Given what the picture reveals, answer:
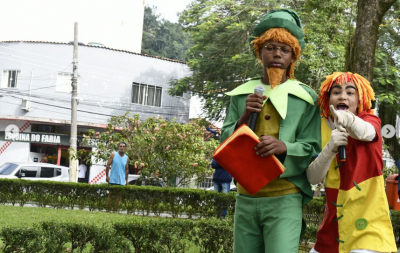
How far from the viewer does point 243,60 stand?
19062 mm

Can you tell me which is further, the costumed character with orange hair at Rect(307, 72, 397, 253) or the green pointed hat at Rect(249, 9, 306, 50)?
the green pointed hat at Rect(249, 9, 306, 50)

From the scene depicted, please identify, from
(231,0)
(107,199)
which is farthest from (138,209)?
(231,0)

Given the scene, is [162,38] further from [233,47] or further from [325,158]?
[325,158]

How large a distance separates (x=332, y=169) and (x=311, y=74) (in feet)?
40.0

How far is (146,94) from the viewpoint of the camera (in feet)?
105

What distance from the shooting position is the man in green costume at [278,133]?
3520 mm

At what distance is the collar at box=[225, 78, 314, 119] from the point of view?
367cm

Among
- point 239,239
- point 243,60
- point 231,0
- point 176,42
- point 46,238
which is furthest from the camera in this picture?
point 176,42

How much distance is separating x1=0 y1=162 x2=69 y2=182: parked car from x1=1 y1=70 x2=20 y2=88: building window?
28.4ft

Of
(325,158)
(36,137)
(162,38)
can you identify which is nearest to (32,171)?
(36,137)

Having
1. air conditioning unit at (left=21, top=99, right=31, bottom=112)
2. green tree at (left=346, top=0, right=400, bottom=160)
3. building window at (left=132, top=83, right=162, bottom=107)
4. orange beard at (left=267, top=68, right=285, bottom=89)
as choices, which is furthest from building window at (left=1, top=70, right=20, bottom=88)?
orange beard at (left=267, top=68, right=285, bottom=89)

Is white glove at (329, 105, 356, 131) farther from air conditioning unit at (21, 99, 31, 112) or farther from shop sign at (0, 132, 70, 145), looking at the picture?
shop sign at (0, 132, 70, 145)

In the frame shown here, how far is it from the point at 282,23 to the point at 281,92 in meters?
0.47

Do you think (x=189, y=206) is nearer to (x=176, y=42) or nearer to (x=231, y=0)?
(x=231, y=0)
